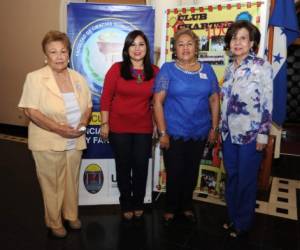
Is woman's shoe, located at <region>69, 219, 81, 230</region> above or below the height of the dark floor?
above

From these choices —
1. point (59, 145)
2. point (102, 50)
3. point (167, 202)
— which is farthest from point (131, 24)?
point (167, 202)

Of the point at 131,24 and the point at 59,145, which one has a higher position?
the point at 131,24

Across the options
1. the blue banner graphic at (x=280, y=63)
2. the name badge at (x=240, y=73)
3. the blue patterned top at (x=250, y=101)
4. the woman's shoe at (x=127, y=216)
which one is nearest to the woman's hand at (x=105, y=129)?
the woman's shoe at (x=127, y=216)

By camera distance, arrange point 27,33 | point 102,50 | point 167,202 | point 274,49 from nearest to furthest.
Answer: point 167,202, point 102,50, point 274,49, point 27,33

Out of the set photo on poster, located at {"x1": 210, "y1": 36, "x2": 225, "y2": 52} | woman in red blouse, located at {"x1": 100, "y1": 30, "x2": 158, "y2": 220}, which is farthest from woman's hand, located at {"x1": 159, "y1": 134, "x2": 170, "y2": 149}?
photo on poster, located at {"x1": 210, "y1": 36, "x2": 225, "y2": 52}

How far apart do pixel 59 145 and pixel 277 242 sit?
166 cm

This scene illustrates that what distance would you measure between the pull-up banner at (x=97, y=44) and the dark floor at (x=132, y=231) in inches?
14.3

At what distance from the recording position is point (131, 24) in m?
2.59

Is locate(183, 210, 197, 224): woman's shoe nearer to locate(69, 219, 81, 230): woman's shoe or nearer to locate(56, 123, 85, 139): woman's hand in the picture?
locate(69, 219, 81, 230): woman's shoe

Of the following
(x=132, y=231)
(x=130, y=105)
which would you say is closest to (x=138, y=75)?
(x=130, y=105)

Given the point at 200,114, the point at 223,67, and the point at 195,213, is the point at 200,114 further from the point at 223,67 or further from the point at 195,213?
the point at 195,213

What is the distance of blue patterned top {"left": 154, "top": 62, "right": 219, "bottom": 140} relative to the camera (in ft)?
7.09

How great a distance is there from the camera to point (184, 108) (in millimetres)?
2186

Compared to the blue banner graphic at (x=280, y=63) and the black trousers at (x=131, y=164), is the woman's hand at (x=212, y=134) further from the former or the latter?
the blue banner graphic at (x=280, y=63)
